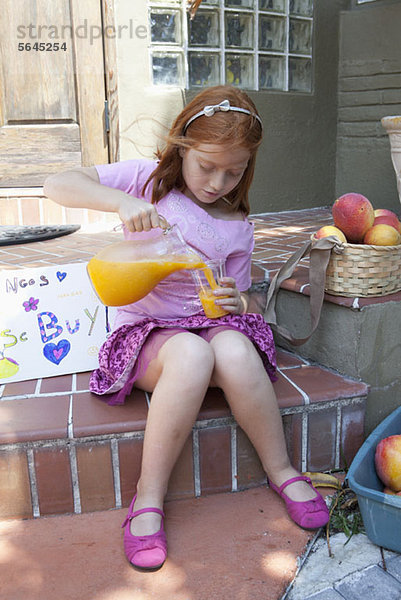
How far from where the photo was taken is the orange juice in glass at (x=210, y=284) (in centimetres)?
138

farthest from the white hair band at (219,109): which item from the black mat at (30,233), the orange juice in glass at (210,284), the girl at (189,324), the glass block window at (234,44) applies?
the glass block window at (234,44)

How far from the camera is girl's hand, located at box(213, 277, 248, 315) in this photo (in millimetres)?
1419

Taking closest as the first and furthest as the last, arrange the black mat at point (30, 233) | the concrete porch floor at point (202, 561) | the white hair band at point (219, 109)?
the concrete porch floor at point (202, 561), the white hair band at point (219, 109), the black mat at point (30, 233)

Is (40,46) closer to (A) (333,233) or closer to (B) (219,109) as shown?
(B) (219,109)

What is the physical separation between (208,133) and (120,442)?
0.77 metres

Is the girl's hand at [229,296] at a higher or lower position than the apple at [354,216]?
lower

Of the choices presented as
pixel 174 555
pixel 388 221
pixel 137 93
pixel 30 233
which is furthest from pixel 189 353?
pixel 137 93

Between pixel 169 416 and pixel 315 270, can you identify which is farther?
pixel 315 270

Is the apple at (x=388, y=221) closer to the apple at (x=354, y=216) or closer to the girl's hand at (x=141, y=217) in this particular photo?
the apple at (x=354, y=216)

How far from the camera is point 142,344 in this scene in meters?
1.40

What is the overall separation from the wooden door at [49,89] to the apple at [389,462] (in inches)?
90.4

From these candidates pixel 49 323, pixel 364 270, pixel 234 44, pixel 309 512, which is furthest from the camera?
pixel 234 44

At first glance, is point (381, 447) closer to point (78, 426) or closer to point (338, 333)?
point (338, 333)

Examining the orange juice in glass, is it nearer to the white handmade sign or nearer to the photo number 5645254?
the white handmade sign
